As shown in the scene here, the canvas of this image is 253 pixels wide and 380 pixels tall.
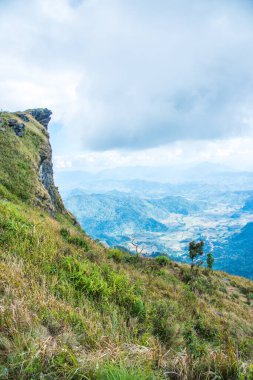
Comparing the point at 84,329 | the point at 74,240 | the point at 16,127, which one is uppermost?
the point at 16,127

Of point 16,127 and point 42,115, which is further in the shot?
point 42,115

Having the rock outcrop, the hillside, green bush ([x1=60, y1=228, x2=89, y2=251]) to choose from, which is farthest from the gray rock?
the hillside

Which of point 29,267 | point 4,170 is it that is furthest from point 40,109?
point 29,267

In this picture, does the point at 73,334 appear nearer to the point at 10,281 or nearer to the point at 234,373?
the point at 10,281

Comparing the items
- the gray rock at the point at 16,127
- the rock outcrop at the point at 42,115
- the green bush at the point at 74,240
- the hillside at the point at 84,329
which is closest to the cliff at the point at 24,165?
the gray rock at the point at 16,127

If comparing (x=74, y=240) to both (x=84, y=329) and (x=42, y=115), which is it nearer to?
(x=84, y=329)

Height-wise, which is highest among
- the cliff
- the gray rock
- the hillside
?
the gray rock

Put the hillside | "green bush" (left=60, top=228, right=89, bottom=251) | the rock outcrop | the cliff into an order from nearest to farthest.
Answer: the hillside < "green bush" (left=60, top=228, right=89, bottom=251) < the cliff < the rock outcrop

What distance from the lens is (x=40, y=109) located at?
71.8m

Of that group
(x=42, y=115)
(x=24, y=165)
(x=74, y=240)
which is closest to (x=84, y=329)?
(x=74, y=240)

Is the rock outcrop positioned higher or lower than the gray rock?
higher

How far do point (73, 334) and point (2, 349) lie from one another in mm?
964

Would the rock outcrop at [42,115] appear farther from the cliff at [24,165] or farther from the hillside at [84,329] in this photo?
the hillside at [84,329]

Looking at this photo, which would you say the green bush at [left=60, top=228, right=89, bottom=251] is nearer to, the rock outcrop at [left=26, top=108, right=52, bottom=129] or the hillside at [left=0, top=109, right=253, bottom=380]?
the hillside at [left=0, top=109, right=253, bottom=380]
